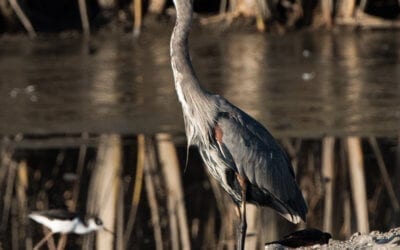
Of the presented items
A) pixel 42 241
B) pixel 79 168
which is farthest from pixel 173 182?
pixel 42 241

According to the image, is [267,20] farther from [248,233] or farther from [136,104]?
[248,233]

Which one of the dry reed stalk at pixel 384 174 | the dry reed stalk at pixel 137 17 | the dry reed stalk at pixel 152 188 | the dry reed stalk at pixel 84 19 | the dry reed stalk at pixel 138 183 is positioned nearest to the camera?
the dry reed stalk at pixel 152 188

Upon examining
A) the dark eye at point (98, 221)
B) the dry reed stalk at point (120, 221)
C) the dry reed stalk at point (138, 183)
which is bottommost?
the dry reed stalk at point (120, 221)

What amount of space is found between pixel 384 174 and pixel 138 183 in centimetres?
201

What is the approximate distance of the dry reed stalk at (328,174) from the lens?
8.61 meters

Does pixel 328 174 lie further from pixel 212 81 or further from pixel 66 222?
pixel 212 81

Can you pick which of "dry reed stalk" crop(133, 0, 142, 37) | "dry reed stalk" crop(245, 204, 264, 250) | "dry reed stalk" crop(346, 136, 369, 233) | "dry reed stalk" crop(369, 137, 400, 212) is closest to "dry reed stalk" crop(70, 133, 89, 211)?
"dry reed stalk" crop(245, 204, 264, 250)

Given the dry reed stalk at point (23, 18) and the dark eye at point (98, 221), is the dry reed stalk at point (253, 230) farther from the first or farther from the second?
the dry reed stalk at point (23, 18)

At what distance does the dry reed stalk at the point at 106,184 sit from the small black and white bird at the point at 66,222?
18cm

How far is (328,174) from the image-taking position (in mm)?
9828

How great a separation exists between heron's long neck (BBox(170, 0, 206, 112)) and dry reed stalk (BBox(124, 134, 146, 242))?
1.59 metres

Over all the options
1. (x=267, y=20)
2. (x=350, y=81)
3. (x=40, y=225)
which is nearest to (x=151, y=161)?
(x=40, y=225)

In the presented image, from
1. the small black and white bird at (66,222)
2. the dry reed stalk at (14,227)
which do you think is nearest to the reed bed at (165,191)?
the dry reed stalk at (14,227)

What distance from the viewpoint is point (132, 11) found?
52.6 feet
